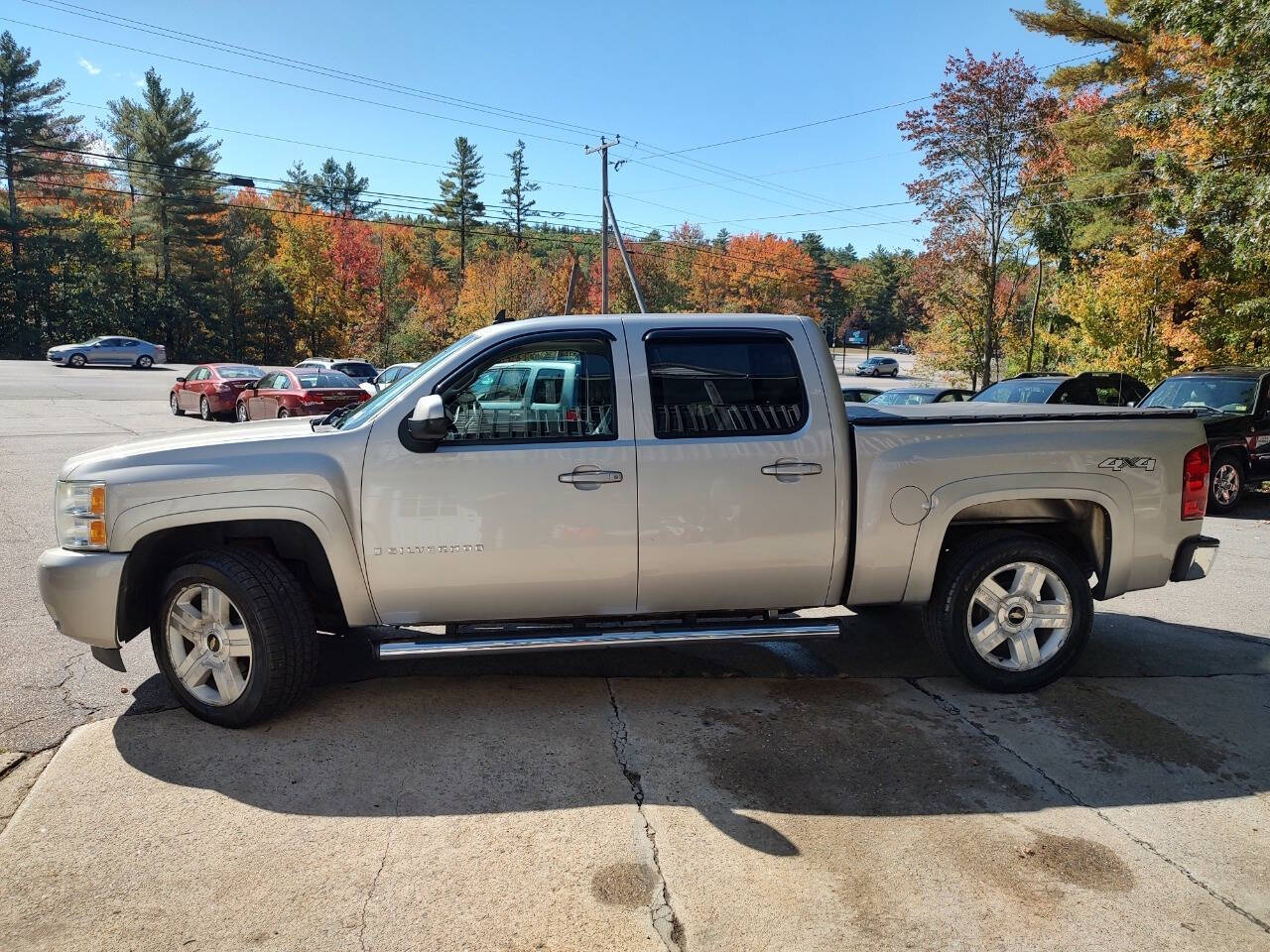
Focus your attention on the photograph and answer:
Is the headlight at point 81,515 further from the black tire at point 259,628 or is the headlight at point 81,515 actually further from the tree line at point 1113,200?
the tree line at point 1113,200

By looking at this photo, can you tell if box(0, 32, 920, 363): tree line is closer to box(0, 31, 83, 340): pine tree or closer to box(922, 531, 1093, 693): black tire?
box(0, 31, 83, 340): pine tree

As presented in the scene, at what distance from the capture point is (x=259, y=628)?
4168mm

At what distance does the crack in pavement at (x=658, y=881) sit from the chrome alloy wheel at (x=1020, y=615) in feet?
6.66

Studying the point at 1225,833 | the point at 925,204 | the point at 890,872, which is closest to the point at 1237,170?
the point at 925,204

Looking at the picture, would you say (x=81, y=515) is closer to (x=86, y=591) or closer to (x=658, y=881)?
(x=86, y=591)

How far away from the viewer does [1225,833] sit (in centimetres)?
347

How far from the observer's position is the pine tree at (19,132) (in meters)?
53.1

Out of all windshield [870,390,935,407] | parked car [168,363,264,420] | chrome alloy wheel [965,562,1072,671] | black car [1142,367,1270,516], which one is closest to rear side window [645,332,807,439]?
chrome alloy wheel [965,562,1072,671]

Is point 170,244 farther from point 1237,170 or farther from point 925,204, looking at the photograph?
point 1237,170

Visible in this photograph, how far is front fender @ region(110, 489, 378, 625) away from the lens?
4156 mm

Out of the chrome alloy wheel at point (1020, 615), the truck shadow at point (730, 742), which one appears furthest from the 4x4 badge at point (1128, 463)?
the truck shadow at point (730, 742)

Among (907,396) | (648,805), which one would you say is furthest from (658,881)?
(907,396)

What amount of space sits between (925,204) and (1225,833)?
26382 mm

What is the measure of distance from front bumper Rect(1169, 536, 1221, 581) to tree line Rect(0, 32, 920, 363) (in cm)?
4584
